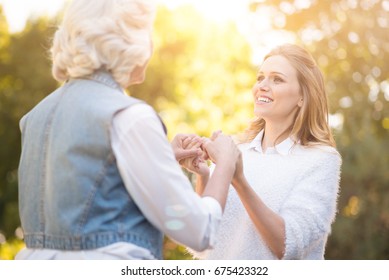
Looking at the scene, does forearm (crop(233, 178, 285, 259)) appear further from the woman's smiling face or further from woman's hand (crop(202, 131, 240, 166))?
the woman's smiling face

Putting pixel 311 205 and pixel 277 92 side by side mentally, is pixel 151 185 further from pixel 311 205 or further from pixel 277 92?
pixel 277 92

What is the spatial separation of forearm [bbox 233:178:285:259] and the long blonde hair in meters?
0.57

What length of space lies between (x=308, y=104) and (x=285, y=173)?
1.33 ft

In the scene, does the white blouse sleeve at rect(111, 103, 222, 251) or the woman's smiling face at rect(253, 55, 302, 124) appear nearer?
the white blouse sleeve at rect(111, 103, 222, 251)

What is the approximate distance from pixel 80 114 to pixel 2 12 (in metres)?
18.9

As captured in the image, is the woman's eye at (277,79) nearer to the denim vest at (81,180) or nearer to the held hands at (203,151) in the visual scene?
the held hands at (203,151)

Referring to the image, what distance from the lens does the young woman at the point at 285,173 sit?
9.18ft

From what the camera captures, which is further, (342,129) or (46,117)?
(342,129)

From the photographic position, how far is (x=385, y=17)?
11906 millimetres

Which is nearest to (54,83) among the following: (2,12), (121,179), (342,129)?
(2,12)

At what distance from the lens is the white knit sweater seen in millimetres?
2822

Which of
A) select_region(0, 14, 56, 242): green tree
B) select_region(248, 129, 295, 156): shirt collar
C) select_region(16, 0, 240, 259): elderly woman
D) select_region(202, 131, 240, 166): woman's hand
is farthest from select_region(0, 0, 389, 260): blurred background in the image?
select_region(16, 0, 240, 259): elderly woman

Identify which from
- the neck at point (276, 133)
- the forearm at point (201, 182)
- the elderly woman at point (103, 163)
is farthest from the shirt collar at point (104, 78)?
the neck at point (276, 133)
